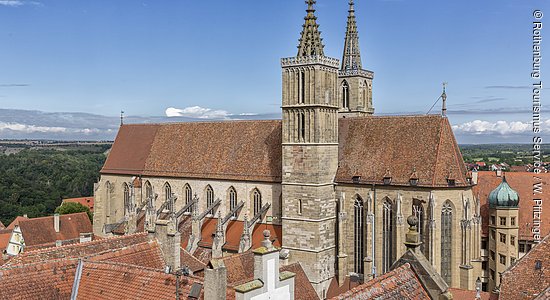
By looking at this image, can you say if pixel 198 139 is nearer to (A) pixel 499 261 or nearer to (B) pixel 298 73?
(B) pixel 298 73

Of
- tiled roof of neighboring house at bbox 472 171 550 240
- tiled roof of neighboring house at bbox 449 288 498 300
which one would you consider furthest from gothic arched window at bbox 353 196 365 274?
tiled roof of neighboring house at bbox 472 171 550 240

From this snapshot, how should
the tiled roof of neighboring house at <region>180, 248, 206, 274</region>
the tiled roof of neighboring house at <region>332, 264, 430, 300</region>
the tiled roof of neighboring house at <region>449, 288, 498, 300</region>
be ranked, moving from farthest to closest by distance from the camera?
the tiled roof of neighboring house at <region>449, 288, 498, 300</region> → the tiled roof of neighboring house at <region>180, 248, 206, 274</region> → the tiled roof of neighboring house at <region>332, 264, 430, 300</region>

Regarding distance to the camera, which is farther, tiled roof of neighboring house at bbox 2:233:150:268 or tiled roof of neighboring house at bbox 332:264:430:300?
tiled roof of neighboring house at bbox 2:233:150:268

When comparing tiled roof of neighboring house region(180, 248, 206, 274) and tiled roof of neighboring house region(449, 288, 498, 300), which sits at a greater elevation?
tiled roof of neighboring house region(180, 248, 206, 274)

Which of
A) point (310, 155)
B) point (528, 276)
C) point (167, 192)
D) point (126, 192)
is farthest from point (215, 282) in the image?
point (126, 192)

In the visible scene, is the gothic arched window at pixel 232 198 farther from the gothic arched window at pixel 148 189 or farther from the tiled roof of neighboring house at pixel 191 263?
the tiled roof of neighboring house at pixel 191 263

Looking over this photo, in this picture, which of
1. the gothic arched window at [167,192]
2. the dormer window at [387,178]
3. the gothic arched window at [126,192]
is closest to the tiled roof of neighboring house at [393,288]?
the dormer window at [387,178]

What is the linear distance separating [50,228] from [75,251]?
35294 millimetres

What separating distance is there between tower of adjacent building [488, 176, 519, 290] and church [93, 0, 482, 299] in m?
6.75

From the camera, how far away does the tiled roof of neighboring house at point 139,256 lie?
19.7 meters

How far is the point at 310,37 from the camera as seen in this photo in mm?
37344

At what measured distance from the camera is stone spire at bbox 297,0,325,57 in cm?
3716

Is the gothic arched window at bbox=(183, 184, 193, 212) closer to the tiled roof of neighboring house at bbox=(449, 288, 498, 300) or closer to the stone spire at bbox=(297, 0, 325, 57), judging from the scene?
the stone spire at bbox=(297, 0, 325, 57)

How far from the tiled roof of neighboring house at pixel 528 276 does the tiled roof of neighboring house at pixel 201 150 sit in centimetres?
1945
